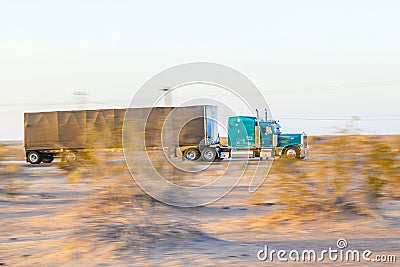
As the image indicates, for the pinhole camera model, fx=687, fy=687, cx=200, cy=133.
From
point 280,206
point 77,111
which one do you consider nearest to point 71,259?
point 280,206

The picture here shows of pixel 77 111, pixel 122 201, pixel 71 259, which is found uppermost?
pixel 77 111

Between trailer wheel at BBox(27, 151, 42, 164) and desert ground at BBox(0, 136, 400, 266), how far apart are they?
25337mm

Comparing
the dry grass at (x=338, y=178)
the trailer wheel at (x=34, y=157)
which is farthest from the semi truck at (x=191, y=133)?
the dry grass at (x=338, y=178)

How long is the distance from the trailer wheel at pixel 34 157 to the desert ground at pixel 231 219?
25.3m

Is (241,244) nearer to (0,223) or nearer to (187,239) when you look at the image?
(187,239)

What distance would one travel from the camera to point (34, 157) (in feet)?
139

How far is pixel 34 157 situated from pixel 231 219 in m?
29.3

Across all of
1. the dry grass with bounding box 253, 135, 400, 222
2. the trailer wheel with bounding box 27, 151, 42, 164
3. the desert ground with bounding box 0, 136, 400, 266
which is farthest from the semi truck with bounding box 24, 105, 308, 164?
the dry grass with bounding box 253, 135, 400, 222

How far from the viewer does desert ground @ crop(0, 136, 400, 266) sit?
11643 mm

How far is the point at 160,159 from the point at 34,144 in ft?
102

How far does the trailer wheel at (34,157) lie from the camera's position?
42.2m

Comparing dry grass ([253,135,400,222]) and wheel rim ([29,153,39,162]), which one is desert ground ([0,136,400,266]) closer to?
dry grass ([253,135,400,222])

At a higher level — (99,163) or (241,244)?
(99,163)

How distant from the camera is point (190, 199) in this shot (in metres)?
16.0
